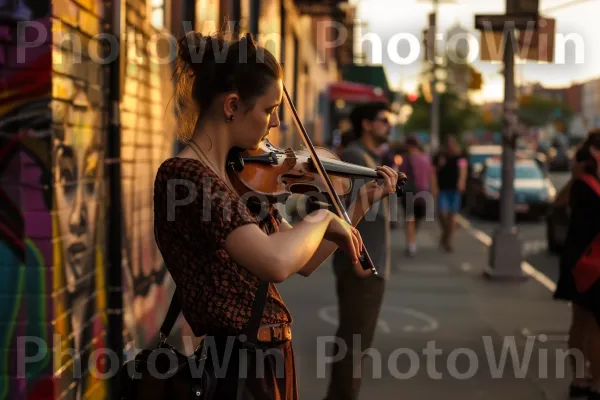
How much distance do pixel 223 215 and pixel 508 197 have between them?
990cm

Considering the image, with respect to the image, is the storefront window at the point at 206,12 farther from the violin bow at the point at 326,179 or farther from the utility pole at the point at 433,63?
the utility pole at the point at 433,63

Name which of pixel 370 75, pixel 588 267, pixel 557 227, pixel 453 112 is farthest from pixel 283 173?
pixel 453 112

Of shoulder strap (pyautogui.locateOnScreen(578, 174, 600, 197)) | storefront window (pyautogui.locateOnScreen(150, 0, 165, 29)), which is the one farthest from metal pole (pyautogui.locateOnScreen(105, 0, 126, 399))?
shoulder strap (pyautogui.locateOnScreen(578, 174, 600, 197))

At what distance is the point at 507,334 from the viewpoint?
7855 mm

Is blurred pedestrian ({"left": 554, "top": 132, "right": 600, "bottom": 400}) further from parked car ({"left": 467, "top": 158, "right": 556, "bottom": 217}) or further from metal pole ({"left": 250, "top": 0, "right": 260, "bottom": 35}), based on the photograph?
parked car ({"left": 467, "top": 158, "right": 556, "bottom": 217})

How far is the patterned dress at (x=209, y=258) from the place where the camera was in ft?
7.20

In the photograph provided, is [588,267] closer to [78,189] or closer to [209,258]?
[78,189]

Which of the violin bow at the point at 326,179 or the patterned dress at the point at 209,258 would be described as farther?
the violin bow at the point at 326,179

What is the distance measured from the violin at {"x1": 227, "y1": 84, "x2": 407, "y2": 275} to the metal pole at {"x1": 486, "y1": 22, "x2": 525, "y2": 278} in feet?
28.5

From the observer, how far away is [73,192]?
14.0 feet

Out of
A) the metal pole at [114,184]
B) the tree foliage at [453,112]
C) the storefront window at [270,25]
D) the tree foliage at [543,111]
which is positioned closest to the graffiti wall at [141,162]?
the metal pole at [114,184]

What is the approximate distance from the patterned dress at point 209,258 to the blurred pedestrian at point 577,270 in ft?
12.6

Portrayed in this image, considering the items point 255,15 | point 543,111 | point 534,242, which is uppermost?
point 543,111

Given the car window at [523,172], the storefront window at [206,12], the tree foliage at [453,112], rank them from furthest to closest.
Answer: the tree foliage at [453,112], the car window at [523,172], the storefront window at [206,12]
